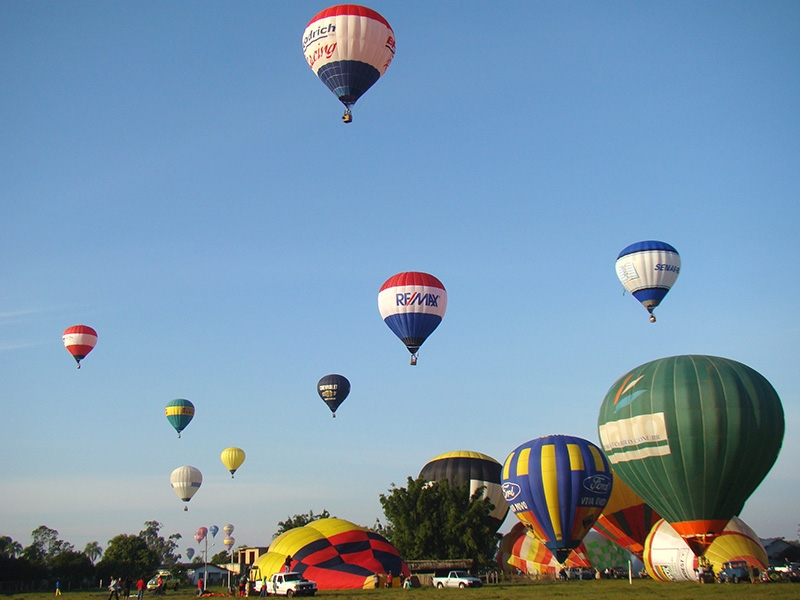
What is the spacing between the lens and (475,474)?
52094 mm

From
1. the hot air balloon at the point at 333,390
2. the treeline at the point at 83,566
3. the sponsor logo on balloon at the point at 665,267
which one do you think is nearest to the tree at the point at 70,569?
the treeline at the point at 83,566

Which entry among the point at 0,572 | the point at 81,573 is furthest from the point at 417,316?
the point at 81,573

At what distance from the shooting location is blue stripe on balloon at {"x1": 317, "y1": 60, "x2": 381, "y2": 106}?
32406 millimetres

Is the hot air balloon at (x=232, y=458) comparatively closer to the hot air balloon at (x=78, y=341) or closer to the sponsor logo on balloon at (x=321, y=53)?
the hot air balloon at (x=78, y=341)

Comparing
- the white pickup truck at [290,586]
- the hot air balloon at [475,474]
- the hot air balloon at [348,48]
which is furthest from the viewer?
the hot air balloon at [475,474]

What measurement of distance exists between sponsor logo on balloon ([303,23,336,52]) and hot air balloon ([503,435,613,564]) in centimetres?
2326

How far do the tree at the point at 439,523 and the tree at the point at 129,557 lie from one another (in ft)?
142

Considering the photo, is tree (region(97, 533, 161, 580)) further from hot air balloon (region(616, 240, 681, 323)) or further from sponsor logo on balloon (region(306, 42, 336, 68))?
sponsor logo on balloon (region(306, 42, 336, 68))

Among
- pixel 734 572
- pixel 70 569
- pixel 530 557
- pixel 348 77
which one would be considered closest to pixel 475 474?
pixel 530 557

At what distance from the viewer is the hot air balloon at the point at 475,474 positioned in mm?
51469

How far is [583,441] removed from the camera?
4178 centimetres

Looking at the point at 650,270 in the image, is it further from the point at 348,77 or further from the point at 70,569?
the point at 70,569

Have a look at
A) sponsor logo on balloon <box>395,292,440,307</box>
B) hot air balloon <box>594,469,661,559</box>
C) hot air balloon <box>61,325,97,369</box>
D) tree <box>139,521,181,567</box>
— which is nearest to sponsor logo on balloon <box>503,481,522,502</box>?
hot air balloon <box>594,469,661,559</box>

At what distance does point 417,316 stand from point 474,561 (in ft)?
45.1
